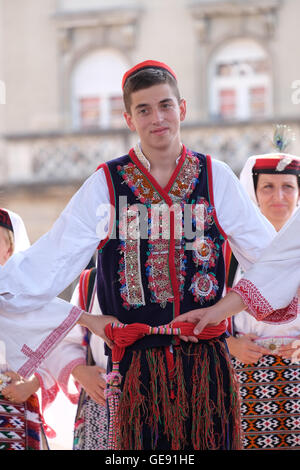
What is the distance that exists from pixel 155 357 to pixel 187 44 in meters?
14.8

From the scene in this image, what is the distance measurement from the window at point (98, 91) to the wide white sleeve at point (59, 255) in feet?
45.0

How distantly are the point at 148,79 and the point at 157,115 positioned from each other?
0.14m

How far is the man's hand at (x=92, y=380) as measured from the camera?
4.45 m

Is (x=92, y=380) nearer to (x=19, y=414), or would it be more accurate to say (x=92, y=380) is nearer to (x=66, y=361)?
(x=66, y=361)

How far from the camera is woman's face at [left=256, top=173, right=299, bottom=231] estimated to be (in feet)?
15.8

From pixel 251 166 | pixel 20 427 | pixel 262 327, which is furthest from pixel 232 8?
pixel 20 427

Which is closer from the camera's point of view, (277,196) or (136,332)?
(136,332)

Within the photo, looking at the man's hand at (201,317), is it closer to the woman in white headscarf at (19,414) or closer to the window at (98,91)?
the woman in white headscarf at (19,414)

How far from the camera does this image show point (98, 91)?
694 inches

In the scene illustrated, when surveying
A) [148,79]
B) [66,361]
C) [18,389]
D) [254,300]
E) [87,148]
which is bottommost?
[18,389]

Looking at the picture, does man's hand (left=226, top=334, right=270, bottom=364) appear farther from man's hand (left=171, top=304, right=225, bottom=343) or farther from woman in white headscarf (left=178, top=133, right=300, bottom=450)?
man's hand (left=171, top=304, right=225, bottom=343)

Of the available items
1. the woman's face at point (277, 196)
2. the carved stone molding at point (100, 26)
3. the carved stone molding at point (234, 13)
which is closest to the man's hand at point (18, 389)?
the woman's face at point (277, 196)
